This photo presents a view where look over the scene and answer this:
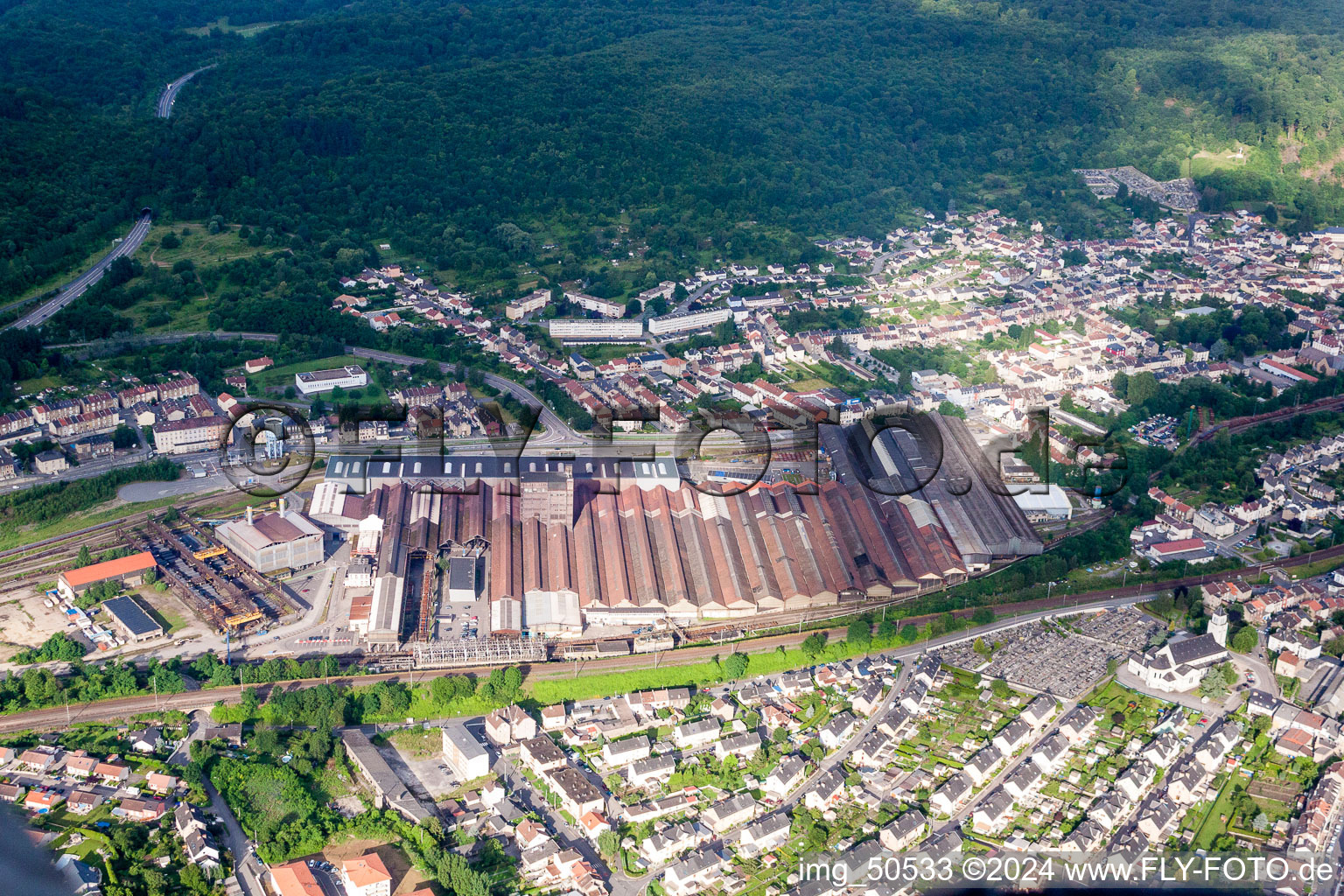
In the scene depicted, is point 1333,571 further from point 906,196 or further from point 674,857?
point 906,196

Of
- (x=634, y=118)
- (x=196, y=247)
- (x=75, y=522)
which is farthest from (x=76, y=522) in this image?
(x=634, y=118)

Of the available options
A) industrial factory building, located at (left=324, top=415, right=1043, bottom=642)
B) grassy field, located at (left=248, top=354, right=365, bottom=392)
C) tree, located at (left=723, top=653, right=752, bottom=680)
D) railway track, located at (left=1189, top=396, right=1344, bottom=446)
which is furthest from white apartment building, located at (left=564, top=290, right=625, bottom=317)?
tree, located at (left=723, top=653, right=752, bottom=680)

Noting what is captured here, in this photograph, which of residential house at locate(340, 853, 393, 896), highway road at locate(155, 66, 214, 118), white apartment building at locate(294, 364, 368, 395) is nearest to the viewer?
residential house at locate(340, 853, 393, 896)

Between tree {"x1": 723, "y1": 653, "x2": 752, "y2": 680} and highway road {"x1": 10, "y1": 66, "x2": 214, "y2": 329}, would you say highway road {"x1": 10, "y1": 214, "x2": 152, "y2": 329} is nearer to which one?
highway road {"x1": 10, "y1": 66, "x2": 214, "y2": 329}

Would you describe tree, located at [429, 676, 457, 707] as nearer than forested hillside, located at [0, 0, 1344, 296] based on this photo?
Yes

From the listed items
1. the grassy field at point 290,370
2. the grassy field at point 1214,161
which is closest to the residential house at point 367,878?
the grassy field at point 290,370

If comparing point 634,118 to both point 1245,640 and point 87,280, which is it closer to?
point 87,280
